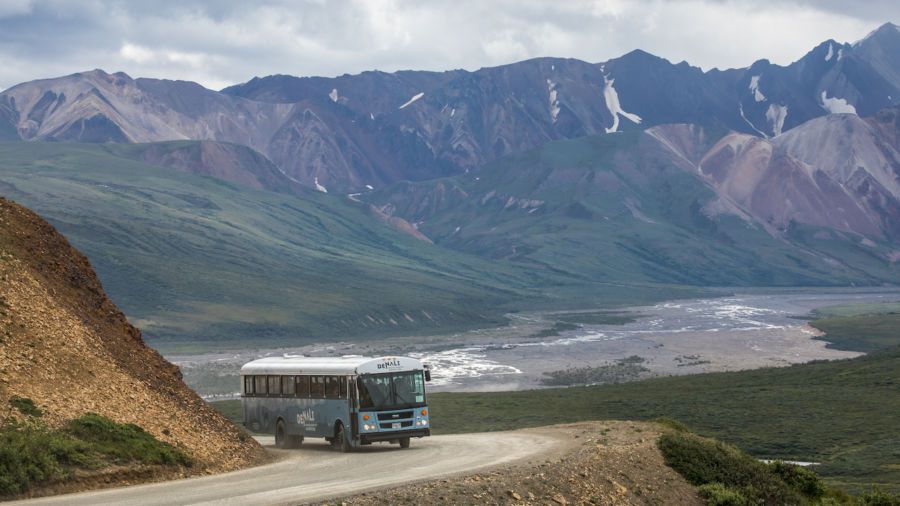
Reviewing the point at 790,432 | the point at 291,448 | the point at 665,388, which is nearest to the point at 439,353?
the point at 665,388

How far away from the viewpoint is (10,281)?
3781cm

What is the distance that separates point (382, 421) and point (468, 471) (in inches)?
389

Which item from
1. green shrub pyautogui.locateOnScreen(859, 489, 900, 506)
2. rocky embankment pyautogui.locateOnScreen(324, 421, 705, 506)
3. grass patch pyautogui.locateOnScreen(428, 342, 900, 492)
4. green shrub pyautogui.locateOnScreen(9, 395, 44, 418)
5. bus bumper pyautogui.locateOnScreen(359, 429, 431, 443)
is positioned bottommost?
grass patch pyautogui.locateOnScreen(428, 342, 900, 492)

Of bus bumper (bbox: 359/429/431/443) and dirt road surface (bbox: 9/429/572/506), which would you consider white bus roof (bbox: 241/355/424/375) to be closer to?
bus bumper (bbox: 359/429/431/443)

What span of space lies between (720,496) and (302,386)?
17.2 m

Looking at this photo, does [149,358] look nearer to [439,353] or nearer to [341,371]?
[341,371]

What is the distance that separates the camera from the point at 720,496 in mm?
38031

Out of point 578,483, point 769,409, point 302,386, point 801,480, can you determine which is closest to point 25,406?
point 578,483

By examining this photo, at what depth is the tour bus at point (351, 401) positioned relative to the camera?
147 ft

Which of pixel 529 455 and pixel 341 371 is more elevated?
pixel 341 371

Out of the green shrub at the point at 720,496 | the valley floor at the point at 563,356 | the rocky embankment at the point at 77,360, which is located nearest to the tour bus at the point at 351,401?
Answer: the rocky embankment at the point at 77,360

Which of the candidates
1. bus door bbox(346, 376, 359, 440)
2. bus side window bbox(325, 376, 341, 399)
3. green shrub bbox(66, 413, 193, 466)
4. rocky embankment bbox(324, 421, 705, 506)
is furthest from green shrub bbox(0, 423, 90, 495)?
bus side window bbox(325, 376, 341, 399)

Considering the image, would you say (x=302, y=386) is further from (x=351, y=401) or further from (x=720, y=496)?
(x=720, y=496)

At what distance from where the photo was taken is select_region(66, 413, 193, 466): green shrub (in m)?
33.3
